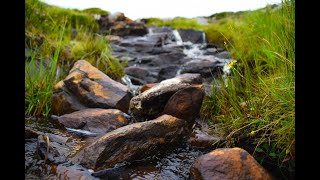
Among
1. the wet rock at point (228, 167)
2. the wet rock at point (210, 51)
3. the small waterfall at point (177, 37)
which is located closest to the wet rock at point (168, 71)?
the wet rock at point (210, 51)

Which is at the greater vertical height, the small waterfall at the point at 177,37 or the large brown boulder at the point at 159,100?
the small waterfall at the point at 177,37

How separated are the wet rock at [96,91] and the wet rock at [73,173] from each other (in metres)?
1.83

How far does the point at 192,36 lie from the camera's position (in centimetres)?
1411

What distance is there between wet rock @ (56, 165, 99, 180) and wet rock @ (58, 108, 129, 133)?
1.13 metres

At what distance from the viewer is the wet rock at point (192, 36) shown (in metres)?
13.8

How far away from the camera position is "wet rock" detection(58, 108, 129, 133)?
3.76 meters

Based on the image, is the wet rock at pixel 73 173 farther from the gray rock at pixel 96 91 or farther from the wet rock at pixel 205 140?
the gray rock at pixel 96 91

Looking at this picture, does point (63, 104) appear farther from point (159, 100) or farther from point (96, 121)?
point (159, 100)

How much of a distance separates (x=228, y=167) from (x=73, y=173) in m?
1.21

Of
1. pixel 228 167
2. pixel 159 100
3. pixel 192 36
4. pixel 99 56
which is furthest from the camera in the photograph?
pixel 192 36

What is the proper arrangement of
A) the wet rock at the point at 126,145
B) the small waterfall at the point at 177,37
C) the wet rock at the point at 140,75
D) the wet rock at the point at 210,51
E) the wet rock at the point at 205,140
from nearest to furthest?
the wet rock at the point at 126,145 → the wet rock at the point at 205,140 → the wet rock at the point at 140,75 → the wet rock at the point at 210,51 → the small waterfall at the point at 177,37

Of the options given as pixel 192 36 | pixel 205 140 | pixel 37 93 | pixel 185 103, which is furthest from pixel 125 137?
pixel 192 36

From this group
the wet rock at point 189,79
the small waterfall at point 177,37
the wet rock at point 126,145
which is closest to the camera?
the wet rock at point 126,145
